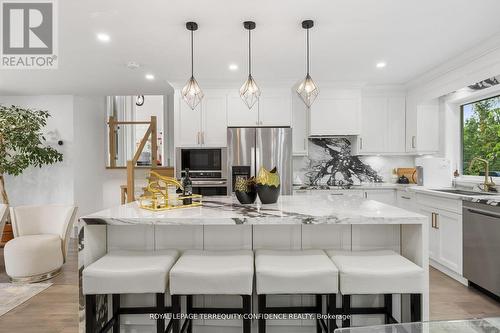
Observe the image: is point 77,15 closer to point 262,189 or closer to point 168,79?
point 168,79

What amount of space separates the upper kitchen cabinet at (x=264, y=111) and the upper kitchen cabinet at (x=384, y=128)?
126 centimetres

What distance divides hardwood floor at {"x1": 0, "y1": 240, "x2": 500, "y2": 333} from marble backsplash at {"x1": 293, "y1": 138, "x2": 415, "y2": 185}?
2032 mm

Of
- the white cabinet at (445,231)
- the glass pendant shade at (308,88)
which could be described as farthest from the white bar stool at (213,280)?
the white cabinet at (445,231)

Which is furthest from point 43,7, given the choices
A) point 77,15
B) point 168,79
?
point 168,79

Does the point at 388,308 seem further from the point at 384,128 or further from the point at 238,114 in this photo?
the point at 384,128

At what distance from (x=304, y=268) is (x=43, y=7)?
2799mm

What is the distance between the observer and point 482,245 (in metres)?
2.78

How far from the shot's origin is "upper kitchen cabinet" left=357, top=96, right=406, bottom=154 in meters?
4.71

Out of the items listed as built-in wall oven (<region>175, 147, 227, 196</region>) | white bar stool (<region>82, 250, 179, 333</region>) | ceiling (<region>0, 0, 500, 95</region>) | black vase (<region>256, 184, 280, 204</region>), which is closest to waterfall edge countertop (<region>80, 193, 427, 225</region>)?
white bar stool (<region>82, 250, 179, 333</region>)

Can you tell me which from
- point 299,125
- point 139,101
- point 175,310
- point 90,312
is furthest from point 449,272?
point 139,101

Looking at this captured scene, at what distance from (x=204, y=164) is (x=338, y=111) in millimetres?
2145

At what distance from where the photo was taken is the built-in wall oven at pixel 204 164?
14.3ft

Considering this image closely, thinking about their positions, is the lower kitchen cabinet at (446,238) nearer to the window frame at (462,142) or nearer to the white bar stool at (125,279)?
the window frame at (462,142)

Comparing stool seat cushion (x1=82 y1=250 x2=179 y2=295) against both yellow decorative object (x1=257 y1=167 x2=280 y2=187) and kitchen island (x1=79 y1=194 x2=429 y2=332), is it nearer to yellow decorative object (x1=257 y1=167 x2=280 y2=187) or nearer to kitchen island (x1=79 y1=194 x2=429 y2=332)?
kitchen island (x1=79 y1=194 x2=429 y2=332)
